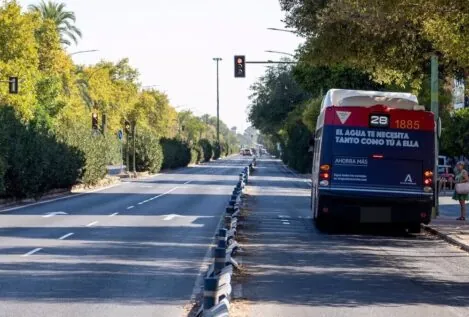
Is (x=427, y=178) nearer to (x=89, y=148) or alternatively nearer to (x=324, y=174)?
(x=324, y=174)

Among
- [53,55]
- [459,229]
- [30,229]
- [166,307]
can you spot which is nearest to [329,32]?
[459,229]

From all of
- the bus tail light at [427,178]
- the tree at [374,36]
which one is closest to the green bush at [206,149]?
the tree at [374,36]

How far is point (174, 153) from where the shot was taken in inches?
3777

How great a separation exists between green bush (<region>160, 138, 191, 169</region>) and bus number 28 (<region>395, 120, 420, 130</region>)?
A: 69.2 metres

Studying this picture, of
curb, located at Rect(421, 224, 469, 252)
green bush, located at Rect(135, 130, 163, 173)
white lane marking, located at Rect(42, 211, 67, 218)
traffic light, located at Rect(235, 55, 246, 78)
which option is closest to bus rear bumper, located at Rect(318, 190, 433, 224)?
curb, located at Rect(421, 224, 469, 252)

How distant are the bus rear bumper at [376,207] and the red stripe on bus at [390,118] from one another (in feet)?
5.13

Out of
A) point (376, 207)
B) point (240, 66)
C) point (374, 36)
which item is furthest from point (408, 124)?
point (240, 66)

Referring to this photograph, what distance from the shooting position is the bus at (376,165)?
71.5ft

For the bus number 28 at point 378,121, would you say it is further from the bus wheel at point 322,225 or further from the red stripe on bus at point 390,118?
the bus wheel at point 322,225

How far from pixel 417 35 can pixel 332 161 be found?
12.7 feet

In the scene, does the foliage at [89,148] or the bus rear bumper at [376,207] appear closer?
the bus rear bumper at [376,207]

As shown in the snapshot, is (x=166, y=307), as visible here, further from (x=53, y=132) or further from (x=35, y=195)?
(x=53, y=132)

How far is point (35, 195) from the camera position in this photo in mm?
39344

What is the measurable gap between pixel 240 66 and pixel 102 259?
2678 cm
